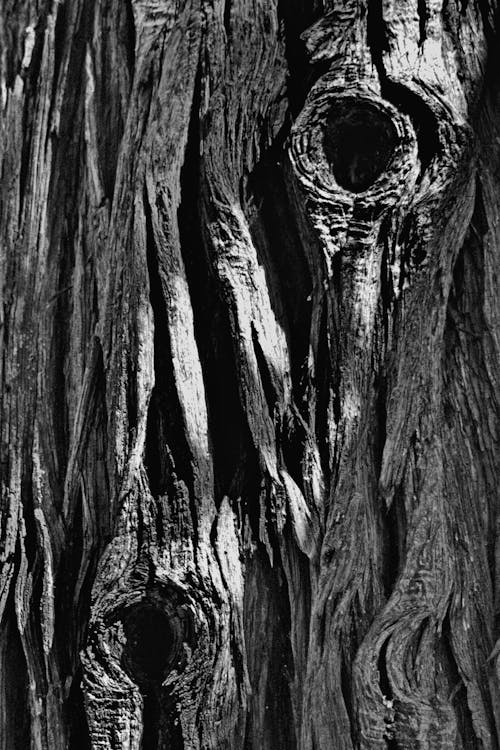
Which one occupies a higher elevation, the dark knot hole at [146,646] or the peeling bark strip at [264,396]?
the peeling bark strip at [264,396]

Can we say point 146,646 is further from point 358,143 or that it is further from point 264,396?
point 358,143

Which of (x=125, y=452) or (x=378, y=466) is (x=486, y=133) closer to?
(x=378, y=466)

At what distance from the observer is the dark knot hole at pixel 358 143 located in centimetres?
161

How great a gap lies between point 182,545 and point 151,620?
125 millimetres

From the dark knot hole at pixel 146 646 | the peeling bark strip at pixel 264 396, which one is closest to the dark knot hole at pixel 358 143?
the peeling bark strip at pixel 264 396

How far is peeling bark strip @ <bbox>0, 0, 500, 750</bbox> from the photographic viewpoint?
1558 mm

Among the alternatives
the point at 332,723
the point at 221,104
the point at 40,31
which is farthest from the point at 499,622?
the point at 40,31

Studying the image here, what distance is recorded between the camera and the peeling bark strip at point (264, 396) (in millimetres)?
1558

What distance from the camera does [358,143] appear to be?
161cm

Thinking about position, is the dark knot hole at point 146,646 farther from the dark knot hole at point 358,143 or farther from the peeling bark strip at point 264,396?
the dark knot hole at point 358,143

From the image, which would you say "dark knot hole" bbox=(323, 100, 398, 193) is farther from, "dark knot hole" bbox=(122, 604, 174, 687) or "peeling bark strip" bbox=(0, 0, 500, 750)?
"dark knot hole" bbox=(122, 604, 174, 687)

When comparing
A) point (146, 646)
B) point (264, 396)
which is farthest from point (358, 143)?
point (146, 646)

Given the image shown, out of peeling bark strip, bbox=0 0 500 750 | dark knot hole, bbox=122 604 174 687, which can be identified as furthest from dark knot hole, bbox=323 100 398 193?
dark knot hole, bbox=122 604 174 687

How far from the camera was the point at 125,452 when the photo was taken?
1.60 metres
